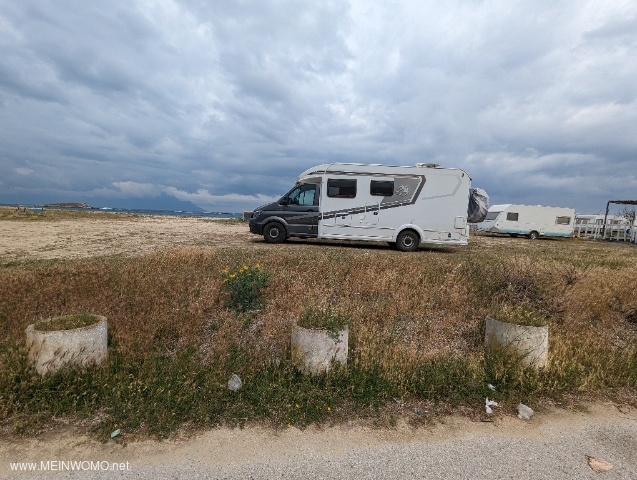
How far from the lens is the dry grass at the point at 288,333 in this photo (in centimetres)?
359

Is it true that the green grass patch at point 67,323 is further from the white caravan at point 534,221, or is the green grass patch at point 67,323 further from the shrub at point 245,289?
the white caravan at point 534,221

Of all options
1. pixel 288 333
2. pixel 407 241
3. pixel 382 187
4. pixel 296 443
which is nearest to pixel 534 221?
pixel 407 241

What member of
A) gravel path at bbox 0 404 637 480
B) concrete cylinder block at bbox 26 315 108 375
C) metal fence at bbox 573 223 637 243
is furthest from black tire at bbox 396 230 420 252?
metal fence at bbox 573 223 637 243

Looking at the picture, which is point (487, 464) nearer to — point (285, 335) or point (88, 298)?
point (285, 335)

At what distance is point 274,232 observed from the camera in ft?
43.1

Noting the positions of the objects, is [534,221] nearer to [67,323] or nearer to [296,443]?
[296,443]

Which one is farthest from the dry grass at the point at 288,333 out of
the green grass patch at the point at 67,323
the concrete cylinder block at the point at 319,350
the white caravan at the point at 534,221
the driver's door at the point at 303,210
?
the white caravan at the point at 534,221

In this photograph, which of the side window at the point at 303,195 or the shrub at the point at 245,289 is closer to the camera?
the shrub at the point at 245,289

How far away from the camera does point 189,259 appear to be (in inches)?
324

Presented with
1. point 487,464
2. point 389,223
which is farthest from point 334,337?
point 389,223

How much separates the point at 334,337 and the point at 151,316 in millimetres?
2913

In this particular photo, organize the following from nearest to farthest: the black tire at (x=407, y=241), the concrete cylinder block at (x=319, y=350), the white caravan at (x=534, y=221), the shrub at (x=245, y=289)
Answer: the concrete cylinder block at (x=319, y=350) < the shrub at (x=245, y=289) < the black tire at (x=407, y=241) < the white caravan at (x=534, y=221)

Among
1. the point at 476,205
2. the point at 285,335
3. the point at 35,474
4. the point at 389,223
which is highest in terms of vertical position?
the point at 476,205

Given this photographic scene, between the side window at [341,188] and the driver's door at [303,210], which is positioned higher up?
the side window at [341,188]
